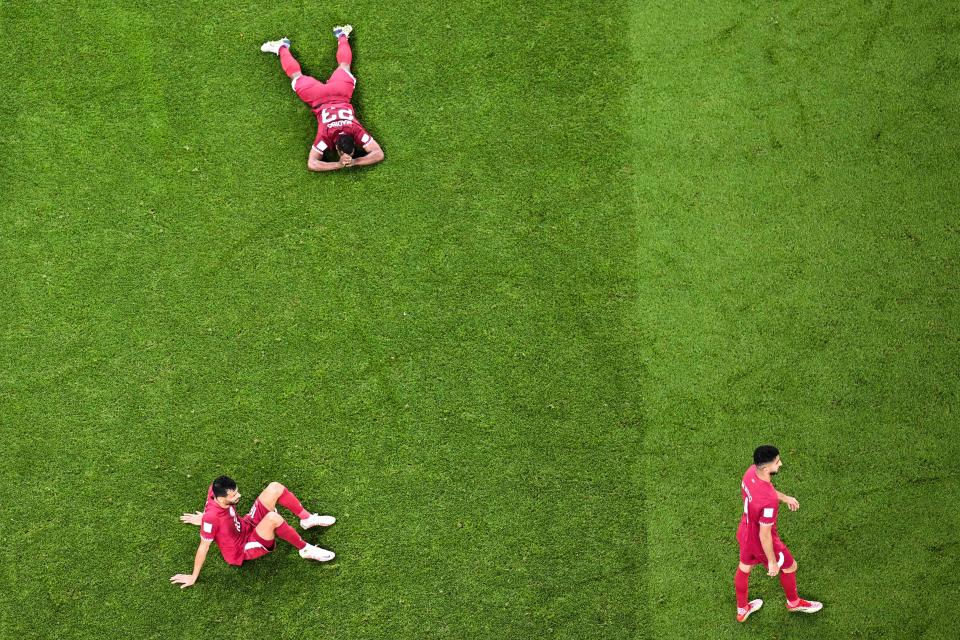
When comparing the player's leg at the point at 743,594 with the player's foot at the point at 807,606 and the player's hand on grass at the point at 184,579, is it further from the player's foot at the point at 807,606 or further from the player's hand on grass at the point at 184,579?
the player's hand on grass at the point at 184,579

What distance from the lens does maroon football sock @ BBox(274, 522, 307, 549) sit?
633cm

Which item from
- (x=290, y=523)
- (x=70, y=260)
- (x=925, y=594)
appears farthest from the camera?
(x=70, y=260)

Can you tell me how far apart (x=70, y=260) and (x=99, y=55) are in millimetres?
1918

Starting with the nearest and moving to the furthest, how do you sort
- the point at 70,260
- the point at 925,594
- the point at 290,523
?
1. the point at 925,594
2. the point at 290,523
3. the point at 70,260

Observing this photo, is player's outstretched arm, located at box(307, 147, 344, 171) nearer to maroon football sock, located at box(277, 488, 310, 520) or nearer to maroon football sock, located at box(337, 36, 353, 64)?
maroon football sock, located at box(337, 36, 353, 64)

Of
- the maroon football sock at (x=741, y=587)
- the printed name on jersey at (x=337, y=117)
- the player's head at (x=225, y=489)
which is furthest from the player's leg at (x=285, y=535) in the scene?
the printed name on jersey at (x=337, y=117)

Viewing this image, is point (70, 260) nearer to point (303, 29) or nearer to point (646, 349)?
point (303, 29)

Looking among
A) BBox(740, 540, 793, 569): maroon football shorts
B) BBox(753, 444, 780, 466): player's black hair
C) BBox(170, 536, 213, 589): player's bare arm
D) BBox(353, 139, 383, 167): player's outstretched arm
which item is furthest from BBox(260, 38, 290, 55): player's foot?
BBox(740, 540, 793, 569): maroon football shorts

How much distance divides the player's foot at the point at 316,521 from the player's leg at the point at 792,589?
344cm

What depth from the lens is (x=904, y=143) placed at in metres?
7.27

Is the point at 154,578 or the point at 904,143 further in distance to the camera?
the point at 904,143

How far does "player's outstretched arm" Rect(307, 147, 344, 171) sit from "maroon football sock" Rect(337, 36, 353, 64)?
87 cm

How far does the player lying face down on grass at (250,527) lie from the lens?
6.20 meters

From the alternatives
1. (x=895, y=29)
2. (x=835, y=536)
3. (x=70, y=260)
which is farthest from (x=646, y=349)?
(x=70, y=260)
